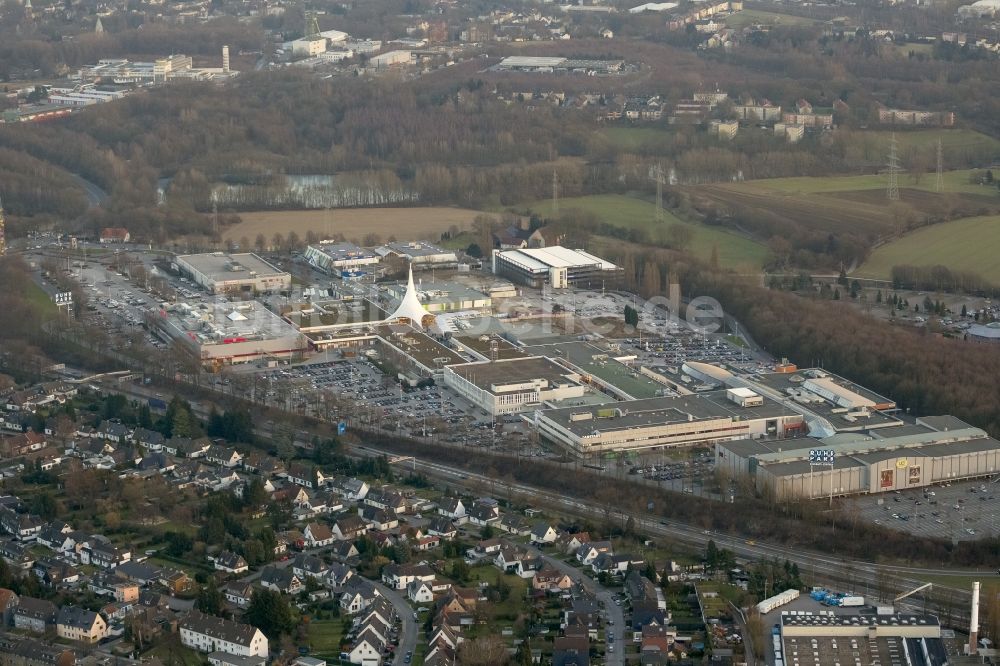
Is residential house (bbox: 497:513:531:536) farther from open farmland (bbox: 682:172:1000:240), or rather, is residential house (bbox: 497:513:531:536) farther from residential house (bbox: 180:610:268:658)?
open farmland (bbox: 682:172:1000:240)

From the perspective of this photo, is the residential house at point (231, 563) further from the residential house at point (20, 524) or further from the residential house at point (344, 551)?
the residential house at point (20, 524)

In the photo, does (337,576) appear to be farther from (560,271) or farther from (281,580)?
(560,271)

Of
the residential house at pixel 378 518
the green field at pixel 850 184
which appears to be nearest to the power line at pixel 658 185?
the green field at pixel 850 184

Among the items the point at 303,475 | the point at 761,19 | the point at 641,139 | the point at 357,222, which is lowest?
the point at 761,19

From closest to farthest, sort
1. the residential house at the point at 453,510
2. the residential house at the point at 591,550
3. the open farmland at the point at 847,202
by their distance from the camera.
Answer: the residential house at the point at 591,550
the residential house at the point at 453,510
the open farmland at the point at 847,202

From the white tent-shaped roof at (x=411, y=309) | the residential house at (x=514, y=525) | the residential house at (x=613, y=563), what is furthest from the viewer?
the white tent-shaped roof at (x=411, y=309)

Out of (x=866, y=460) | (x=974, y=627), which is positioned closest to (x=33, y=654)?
(x=974, y=627)

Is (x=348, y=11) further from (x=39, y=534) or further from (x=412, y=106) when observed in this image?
(x=39, y=534)

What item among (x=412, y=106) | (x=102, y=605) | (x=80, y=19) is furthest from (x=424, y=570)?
(x=80, y=19)
